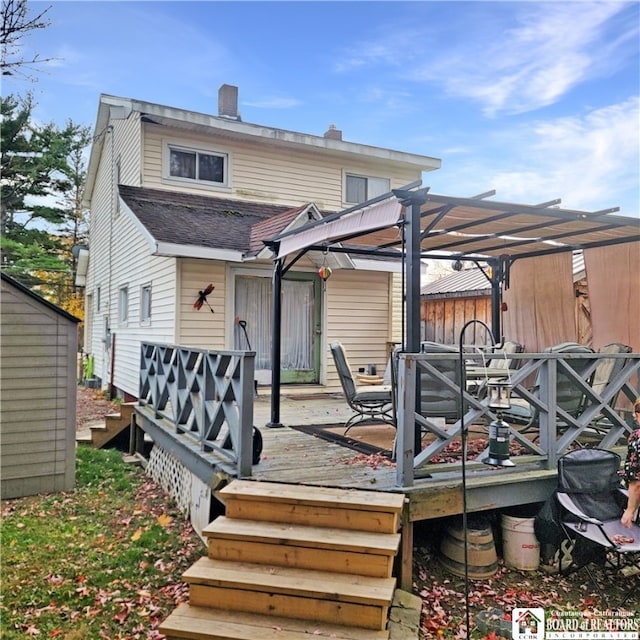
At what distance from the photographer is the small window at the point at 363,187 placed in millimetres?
10992

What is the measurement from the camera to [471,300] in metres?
14.1

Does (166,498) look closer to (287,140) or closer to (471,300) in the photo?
(287,140)

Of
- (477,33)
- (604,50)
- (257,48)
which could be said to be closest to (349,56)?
(257,48)

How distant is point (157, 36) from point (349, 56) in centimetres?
380

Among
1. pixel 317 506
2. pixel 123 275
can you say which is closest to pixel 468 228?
pixel 317 506

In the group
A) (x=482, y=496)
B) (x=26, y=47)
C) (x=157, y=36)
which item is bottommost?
(x=482, y=496)

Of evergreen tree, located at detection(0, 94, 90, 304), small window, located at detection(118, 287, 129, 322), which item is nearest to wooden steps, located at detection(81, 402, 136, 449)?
small window, located at detection(118, 287, 129, 322)

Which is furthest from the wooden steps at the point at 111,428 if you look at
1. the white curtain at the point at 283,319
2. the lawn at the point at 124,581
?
the lawn at the point at 124,581

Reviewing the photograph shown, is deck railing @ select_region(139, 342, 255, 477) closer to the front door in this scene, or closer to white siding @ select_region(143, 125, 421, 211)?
the front door

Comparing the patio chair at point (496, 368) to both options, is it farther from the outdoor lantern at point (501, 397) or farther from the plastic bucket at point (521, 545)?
the outdoor lantern at point (501, 397)

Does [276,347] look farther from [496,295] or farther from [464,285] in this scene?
[464,285]

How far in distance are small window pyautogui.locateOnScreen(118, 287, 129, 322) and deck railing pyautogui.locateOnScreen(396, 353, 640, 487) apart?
26.9 feet

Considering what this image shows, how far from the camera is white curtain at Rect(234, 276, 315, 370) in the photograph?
339 inches

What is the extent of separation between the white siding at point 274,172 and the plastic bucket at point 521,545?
308 inches
